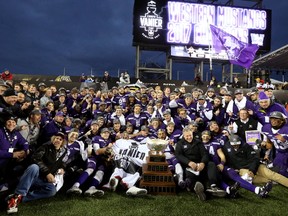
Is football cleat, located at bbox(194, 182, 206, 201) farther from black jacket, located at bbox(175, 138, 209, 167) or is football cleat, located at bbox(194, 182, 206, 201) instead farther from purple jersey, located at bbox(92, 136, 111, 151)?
purple jersey, located at bbox(92, 136, 111, 151)

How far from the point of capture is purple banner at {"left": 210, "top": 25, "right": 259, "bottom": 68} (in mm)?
14508

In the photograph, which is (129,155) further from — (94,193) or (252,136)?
(252,136)

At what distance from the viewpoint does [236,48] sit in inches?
592

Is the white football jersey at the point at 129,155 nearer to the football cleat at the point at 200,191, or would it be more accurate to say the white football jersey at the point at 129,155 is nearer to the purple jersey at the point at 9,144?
the football cleat at the point at 200,191

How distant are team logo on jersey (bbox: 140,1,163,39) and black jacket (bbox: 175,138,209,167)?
21.5 m

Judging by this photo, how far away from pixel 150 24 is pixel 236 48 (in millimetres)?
12860

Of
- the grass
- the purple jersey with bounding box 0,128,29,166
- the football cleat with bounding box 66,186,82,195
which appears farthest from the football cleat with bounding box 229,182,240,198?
the purple jersey with bounding box 0,128,29,166

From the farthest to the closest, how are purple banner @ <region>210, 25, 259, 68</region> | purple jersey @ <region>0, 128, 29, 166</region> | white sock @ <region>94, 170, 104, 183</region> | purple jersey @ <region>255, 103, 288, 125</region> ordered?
purple banner @ <region>210, 25, 259, 68</region>
purple jersey @ <region>255, 103, 288, 125</region>
white sock @ <region>94, 170, 104, 183</region>
purple jersey @ <region>0, 128, 29, 166</region>

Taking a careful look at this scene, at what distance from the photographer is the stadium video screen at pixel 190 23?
25.9 metres

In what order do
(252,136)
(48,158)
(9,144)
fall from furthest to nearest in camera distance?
(252,136) → (48,158) → (9,144)

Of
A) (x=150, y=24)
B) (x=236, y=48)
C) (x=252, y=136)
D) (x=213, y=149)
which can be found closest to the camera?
(x=213, y=149)

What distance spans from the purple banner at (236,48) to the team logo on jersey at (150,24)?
10996 millimetres

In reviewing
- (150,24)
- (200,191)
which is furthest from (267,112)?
(150,24)

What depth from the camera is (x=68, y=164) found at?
570 centimetres
